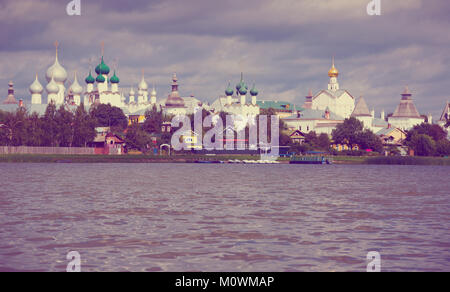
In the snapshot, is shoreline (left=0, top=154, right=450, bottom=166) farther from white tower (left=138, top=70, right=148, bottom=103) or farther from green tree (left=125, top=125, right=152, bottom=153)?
white tower (left=138, top=70, right=148, bottom=103)

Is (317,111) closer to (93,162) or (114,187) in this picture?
(93,162)

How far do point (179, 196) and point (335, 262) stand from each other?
20099mm

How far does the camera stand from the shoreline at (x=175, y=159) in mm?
91463

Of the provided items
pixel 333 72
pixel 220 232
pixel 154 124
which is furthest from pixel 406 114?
pixel 220 232

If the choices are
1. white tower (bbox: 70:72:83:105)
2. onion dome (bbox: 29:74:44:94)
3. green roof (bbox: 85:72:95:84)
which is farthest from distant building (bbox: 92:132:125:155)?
green roof (bbox: 85:72:95:84)

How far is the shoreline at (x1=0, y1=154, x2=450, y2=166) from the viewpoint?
300ft

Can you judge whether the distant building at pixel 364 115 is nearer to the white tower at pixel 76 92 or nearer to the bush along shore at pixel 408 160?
the bush along shore at pixel 408 160

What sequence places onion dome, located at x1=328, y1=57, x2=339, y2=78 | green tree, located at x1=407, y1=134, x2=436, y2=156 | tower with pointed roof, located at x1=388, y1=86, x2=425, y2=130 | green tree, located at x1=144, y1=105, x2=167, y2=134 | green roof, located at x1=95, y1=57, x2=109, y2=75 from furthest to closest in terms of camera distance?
1. onion dome, located at x1=328, y1=57, x2=339, y2=78
2. tower with pointed roof, located at x1=388, y1=86, x2=425, y2=130
3. green roof, located at x1=95, y1=57, x2=109, y2=75
4. green tree, located at x1=144, y1=105, x2=167, y2=134
5. green tree, located at x1=407, y1=134, x2=436, y2=156

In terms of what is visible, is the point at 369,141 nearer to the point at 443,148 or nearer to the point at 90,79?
the point at 443,148

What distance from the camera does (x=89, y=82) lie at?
17850cm

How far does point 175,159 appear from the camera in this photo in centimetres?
10588

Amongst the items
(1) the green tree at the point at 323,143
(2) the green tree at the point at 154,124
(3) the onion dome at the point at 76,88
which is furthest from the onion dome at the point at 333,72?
(2) the green tree at the point at 154,124
